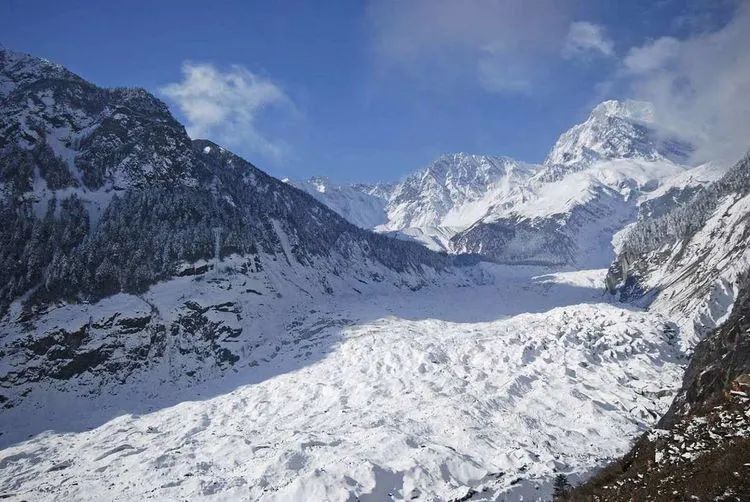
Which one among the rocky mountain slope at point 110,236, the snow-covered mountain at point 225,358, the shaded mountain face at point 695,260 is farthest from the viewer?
the shaded mountain face at point 695,260

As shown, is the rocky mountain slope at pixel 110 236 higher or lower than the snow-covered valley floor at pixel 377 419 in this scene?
higher

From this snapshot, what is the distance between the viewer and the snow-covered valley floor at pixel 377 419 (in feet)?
146

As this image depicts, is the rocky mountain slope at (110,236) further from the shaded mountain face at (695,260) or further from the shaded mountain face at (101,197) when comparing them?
the shaded mountain face at (695,260)

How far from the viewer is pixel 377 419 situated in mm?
59000

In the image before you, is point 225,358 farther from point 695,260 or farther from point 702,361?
point 695,260

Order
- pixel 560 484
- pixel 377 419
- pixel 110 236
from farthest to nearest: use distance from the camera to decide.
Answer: pixel 110 236
pixel 377 419
pixel 560 484

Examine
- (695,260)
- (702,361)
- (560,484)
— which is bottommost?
(560,484)

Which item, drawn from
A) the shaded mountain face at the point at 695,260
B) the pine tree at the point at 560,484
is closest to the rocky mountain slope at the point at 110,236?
Answer: the pine tree at the point at 560,484

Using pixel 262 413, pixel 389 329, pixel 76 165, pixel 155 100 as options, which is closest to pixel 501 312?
pixel 389 329

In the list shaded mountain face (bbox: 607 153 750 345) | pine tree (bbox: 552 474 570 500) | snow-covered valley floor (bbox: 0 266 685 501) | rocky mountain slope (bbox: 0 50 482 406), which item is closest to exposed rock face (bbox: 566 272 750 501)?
pine tree (bbox: 552 474 570 500)

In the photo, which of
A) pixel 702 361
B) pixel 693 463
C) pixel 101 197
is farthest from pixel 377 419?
pixel 101 197

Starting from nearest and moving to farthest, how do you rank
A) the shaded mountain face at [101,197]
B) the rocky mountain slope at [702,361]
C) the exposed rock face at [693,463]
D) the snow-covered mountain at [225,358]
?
the exposed rock face at [693,463]
the rocky mountain slope at [702,361]
the snow-covered mountain at [225,358]
the shaded mountain face at [101,197]

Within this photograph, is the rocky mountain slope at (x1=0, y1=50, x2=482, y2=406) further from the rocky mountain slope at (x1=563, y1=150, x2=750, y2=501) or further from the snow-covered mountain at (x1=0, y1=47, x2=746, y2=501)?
the rocky mountain slope at (x1=563, y1=150, x2=750, y2=501)

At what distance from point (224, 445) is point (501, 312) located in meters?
91.8
